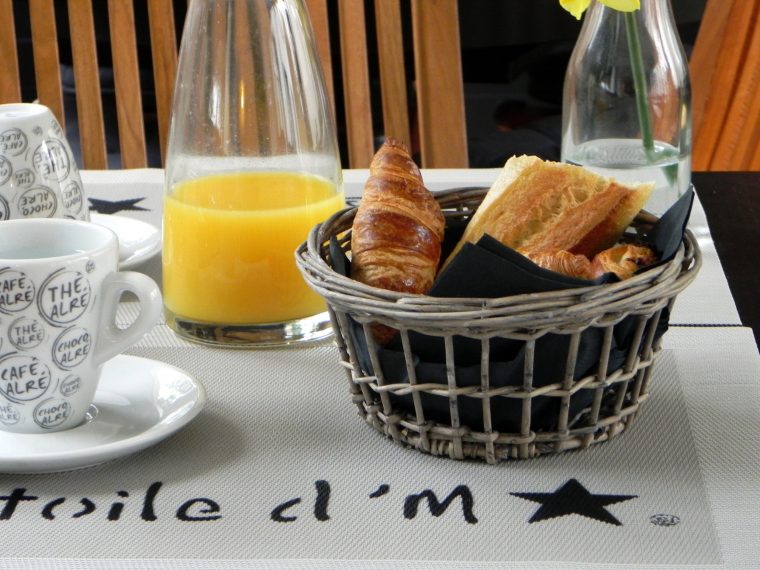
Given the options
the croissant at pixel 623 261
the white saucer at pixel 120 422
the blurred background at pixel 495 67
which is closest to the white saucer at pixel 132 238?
the white saucer at pixel 120 422

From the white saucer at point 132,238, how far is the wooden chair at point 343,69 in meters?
0.41

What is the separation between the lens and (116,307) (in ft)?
1.95

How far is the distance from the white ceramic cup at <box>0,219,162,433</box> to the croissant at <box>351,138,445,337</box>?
4.5 inches

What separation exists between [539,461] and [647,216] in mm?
183

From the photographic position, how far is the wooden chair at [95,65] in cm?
129

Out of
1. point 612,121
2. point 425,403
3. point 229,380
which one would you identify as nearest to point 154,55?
point 612,121

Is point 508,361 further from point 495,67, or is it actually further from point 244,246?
point 495,67

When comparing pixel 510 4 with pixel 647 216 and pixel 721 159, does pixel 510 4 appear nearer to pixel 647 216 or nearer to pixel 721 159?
pixel 721 159

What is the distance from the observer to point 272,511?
51cm

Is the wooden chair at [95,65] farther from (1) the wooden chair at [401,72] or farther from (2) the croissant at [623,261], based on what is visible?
(2) the croissant at [623,261]

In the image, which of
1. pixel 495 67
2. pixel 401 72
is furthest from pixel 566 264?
pixel 495 67

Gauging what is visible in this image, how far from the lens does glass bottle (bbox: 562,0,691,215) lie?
85 cm

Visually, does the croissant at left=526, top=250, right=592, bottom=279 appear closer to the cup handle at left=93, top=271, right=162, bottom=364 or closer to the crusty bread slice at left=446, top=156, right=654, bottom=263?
the crusty bread slice at left=446, top=156, right=654, bottom=263

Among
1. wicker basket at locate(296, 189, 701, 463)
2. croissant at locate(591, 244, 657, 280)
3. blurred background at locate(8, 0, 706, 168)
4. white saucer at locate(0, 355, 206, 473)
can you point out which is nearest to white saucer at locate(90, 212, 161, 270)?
white saucer at locate(0, 355, 206, 473)
